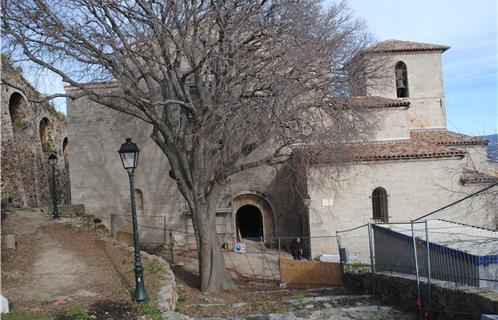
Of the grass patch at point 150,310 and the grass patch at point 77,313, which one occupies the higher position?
the grass patch at point 77,313

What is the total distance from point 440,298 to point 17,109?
22628mm

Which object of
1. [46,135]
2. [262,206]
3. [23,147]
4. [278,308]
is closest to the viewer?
[278,308]

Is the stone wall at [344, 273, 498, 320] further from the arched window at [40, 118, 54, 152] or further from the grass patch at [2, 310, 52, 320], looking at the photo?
the arched window at [40, 118, 54, 152]

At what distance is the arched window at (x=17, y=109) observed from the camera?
907 inches

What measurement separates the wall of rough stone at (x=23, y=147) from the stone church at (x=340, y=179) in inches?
94.8

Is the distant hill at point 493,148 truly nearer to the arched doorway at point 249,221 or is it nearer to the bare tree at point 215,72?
the bare tree at point 215,72

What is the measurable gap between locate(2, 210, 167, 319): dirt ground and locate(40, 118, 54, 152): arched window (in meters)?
11.5

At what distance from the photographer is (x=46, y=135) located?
89.5 ft

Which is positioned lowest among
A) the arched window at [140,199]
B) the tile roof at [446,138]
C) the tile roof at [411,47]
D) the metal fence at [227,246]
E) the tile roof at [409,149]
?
the metal fence at [227,246]

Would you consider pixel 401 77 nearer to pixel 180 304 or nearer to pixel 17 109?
pixel 180 304

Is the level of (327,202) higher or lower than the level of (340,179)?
lower

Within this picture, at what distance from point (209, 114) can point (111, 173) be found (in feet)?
43.0

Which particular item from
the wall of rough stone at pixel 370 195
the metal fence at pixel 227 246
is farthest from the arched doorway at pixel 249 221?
the wall of rough stone at pixel 370 195

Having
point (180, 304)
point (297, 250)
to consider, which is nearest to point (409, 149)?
point (297, 250)
